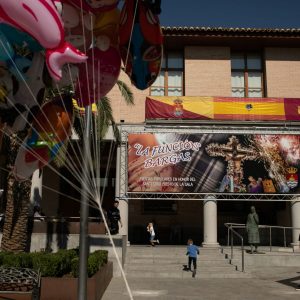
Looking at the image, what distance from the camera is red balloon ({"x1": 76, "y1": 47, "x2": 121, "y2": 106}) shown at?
6234 millimetres

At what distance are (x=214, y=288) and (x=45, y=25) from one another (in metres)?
10.1

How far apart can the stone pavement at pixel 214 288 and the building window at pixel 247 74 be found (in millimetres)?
12531

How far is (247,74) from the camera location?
26438mm

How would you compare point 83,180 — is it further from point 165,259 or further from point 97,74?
point 165,259

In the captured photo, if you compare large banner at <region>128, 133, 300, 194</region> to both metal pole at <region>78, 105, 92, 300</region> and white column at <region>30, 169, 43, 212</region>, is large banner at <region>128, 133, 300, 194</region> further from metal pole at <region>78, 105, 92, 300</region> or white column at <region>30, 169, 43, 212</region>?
metal pole at <region>78, 105, 92, 300</region>

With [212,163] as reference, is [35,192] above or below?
below

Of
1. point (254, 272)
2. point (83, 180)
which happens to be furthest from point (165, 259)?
point (83, 180)

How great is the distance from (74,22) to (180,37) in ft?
64.7

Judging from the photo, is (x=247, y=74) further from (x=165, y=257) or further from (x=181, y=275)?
(x=181, y=275)

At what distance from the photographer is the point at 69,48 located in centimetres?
539

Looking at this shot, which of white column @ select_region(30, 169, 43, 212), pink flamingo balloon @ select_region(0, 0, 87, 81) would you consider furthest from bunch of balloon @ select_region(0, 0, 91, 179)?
white column @ select_region(30, 169, 43, 212)

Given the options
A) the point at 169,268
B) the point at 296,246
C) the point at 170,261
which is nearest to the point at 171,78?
the point at 296,246

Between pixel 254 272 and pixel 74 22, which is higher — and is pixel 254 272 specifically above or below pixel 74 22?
below


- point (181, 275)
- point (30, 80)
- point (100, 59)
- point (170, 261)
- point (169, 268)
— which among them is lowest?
point (181, 275)
